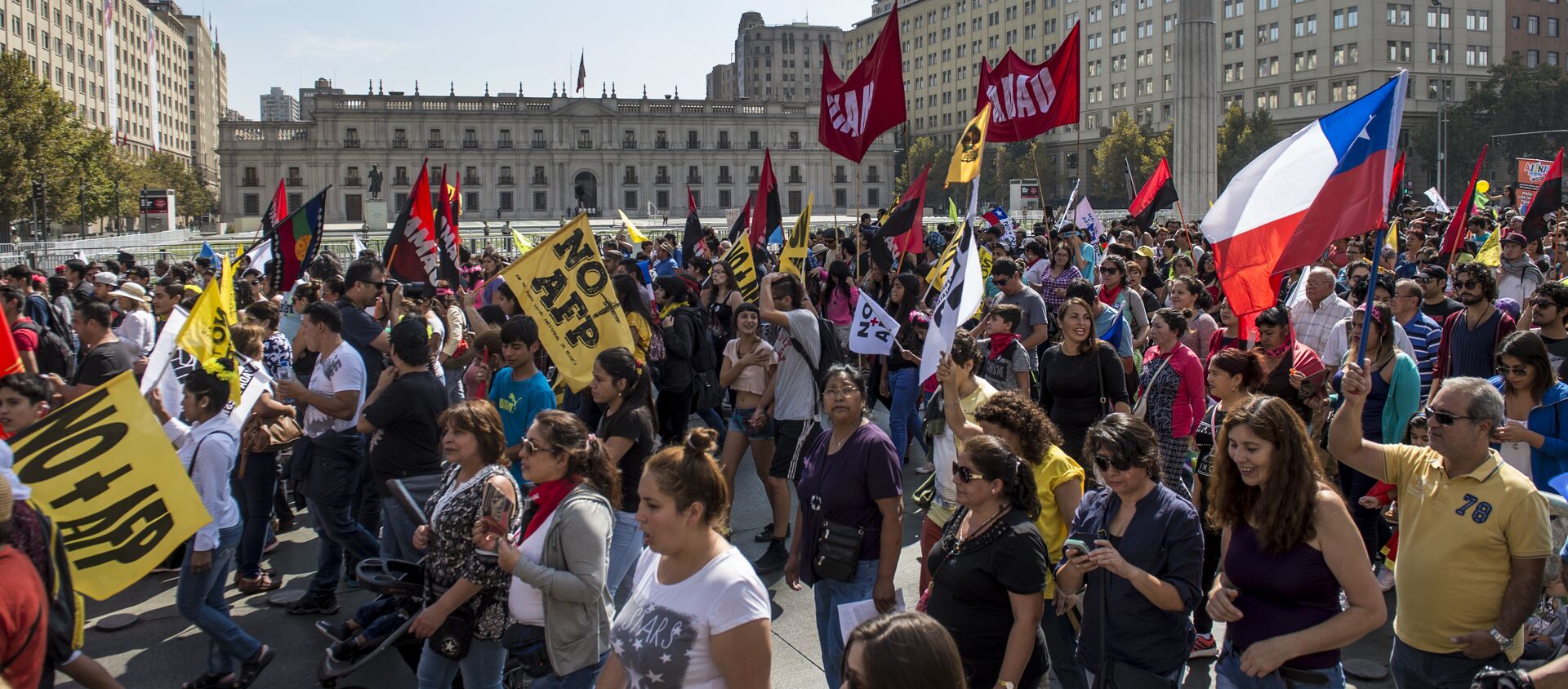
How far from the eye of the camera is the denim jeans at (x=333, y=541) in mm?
6270

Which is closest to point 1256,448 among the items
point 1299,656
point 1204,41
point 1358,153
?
point 1299,656

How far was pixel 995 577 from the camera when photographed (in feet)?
12.1

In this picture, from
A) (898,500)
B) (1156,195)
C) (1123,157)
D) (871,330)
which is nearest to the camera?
(898,500)

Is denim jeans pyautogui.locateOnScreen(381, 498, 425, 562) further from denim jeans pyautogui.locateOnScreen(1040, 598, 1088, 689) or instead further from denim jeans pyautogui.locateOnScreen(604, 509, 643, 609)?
denim jeans pyautogui.locateOnScreen(1040, 598, 1088, 689)

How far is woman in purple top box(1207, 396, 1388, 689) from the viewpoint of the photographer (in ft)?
11.3

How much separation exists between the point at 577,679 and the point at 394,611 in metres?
1.40

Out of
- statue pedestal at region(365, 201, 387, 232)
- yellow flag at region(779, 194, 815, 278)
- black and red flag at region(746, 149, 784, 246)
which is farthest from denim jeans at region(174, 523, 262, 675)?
statue pedestal at region(365, 201, 387, 232)

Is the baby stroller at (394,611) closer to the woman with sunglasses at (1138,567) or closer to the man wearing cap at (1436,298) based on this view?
the woman with sunglasses at (1138,567)

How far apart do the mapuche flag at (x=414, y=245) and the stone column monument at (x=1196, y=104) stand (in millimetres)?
21087

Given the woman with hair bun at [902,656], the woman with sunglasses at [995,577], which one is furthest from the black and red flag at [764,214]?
the woman with hair bun at [902,656]

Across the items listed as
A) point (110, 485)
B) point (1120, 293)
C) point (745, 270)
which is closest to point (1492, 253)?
point (1120, 293)

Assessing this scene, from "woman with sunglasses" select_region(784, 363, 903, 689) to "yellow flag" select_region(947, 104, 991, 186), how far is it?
195 inches

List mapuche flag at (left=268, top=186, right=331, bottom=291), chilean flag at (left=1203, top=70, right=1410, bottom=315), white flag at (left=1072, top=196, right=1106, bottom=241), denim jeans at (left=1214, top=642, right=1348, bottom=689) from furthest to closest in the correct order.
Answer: white flag at (left=1072, top=196, right=1106, bottom=241) → mapuche flag at (left=268, top=186, right=331, bottom=291) → chilean flag at (left=1203, top=70, right=1410, bottom=315) → denim jeans at (left=1214, top=642, right=1348, bottom=689)

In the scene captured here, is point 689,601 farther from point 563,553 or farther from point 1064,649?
point 1064,649
